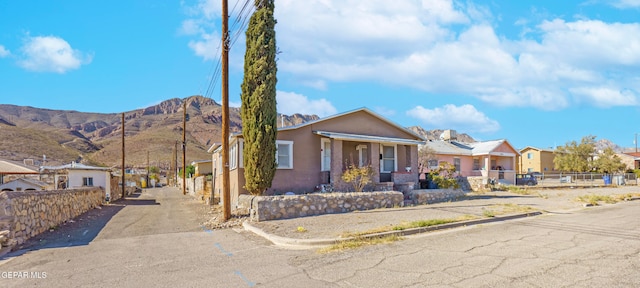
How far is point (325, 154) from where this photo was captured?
63.3 feet

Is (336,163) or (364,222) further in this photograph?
(336,163)

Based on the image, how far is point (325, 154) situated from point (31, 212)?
37.9 ft

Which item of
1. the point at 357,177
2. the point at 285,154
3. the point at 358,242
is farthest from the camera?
the point at 357,177

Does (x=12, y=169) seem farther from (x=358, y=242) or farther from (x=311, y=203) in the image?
(x=358, y=242)

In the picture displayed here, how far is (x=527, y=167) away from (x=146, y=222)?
55.0 meters

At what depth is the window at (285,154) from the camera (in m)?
17.6

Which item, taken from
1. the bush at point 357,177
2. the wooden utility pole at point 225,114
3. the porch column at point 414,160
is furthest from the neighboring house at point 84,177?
the porch column at point 414,160

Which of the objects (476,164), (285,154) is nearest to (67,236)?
(285,154)

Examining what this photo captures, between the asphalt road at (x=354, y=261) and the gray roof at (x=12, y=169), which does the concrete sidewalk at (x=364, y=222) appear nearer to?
the asphalt road at (x=354, y=261)

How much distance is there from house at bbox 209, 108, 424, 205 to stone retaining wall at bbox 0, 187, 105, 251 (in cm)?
642

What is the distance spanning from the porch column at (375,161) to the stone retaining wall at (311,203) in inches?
130

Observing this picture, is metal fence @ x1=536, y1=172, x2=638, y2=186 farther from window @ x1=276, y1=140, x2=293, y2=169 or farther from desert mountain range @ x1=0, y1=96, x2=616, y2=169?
window @ x1=276, y1=140, x2=293, y2=169

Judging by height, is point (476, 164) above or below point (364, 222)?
above

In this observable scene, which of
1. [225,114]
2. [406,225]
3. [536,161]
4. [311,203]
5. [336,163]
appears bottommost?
[406,225]
